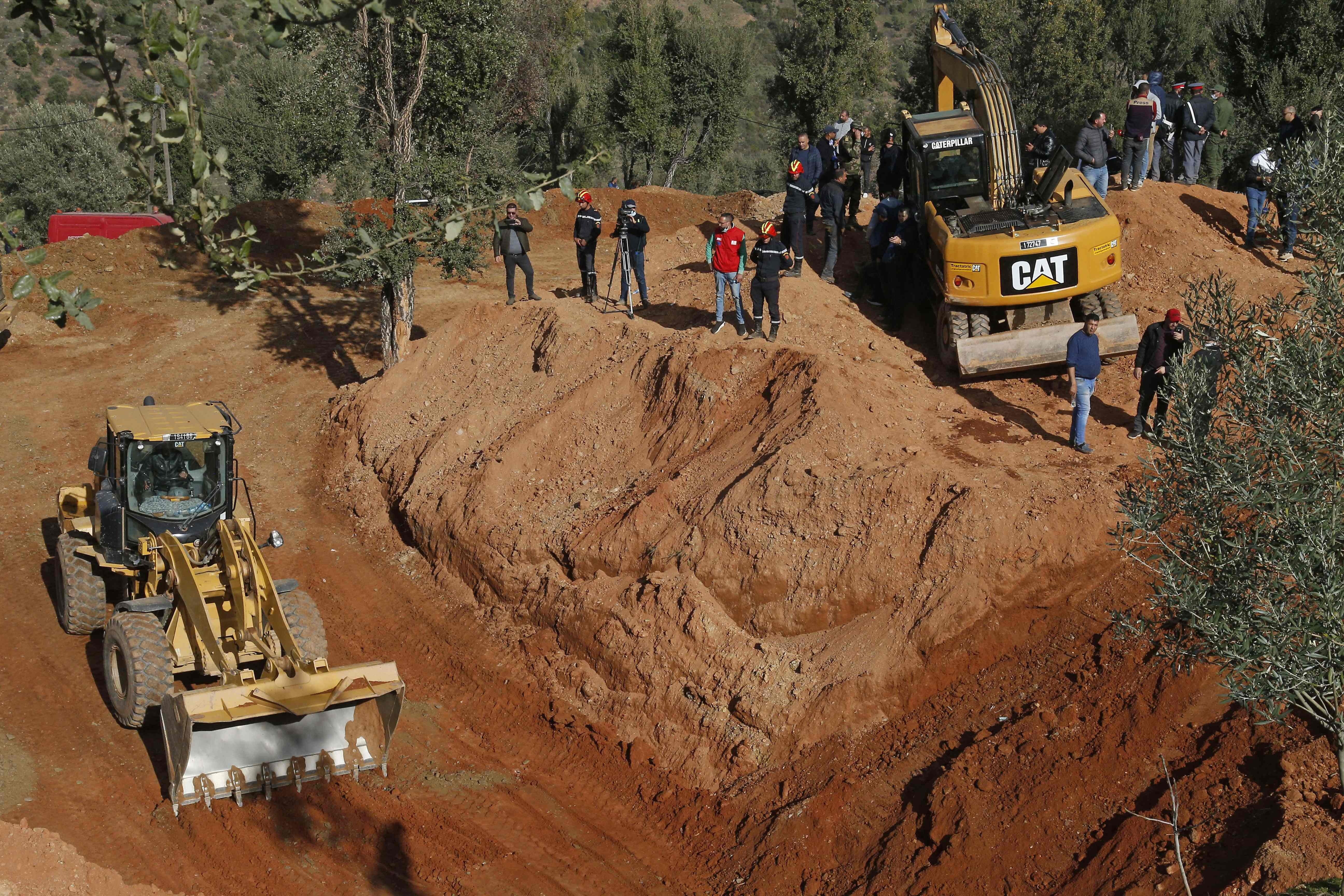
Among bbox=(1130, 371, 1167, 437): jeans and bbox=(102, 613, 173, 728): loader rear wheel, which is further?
bbox=(1130, 371, 1167, 437): jeans

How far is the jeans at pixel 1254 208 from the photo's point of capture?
18406 millimetres

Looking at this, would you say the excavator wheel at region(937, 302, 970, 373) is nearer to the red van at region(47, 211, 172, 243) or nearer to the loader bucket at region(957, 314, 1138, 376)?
the loader bucket at region(957, 314, 1138, 376)

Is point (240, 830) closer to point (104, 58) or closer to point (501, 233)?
point (104, 58)

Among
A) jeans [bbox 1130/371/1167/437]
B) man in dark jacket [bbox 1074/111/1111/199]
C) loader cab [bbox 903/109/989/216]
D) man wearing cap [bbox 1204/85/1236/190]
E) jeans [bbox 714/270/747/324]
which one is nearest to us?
jeans [bbox 1130/371/1167/437]

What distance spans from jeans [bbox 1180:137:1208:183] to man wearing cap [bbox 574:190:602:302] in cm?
1039

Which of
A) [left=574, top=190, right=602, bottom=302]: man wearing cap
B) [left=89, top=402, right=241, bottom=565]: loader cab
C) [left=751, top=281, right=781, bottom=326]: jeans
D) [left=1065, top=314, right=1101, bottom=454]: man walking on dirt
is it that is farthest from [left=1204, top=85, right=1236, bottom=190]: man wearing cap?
[left=89, top=402, right=241, bottom=565]: loader cab

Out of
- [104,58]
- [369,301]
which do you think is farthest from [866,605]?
[369,301]

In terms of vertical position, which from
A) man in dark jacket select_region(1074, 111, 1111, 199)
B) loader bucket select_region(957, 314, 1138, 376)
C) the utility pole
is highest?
the utility pole

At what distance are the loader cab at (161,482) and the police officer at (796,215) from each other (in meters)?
8.36

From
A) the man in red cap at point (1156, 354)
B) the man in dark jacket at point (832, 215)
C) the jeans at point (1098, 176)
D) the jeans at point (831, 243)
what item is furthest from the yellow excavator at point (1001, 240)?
the man in red cap at point (1156, 354)

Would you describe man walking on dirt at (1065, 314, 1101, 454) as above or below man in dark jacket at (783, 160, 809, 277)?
below

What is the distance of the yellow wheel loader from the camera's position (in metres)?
10.4

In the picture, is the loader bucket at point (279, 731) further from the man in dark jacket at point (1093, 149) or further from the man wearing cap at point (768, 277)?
the man in dark jacket at point (1093, 149)

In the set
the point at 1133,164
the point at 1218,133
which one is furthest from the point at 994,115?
the point at 1218,133
